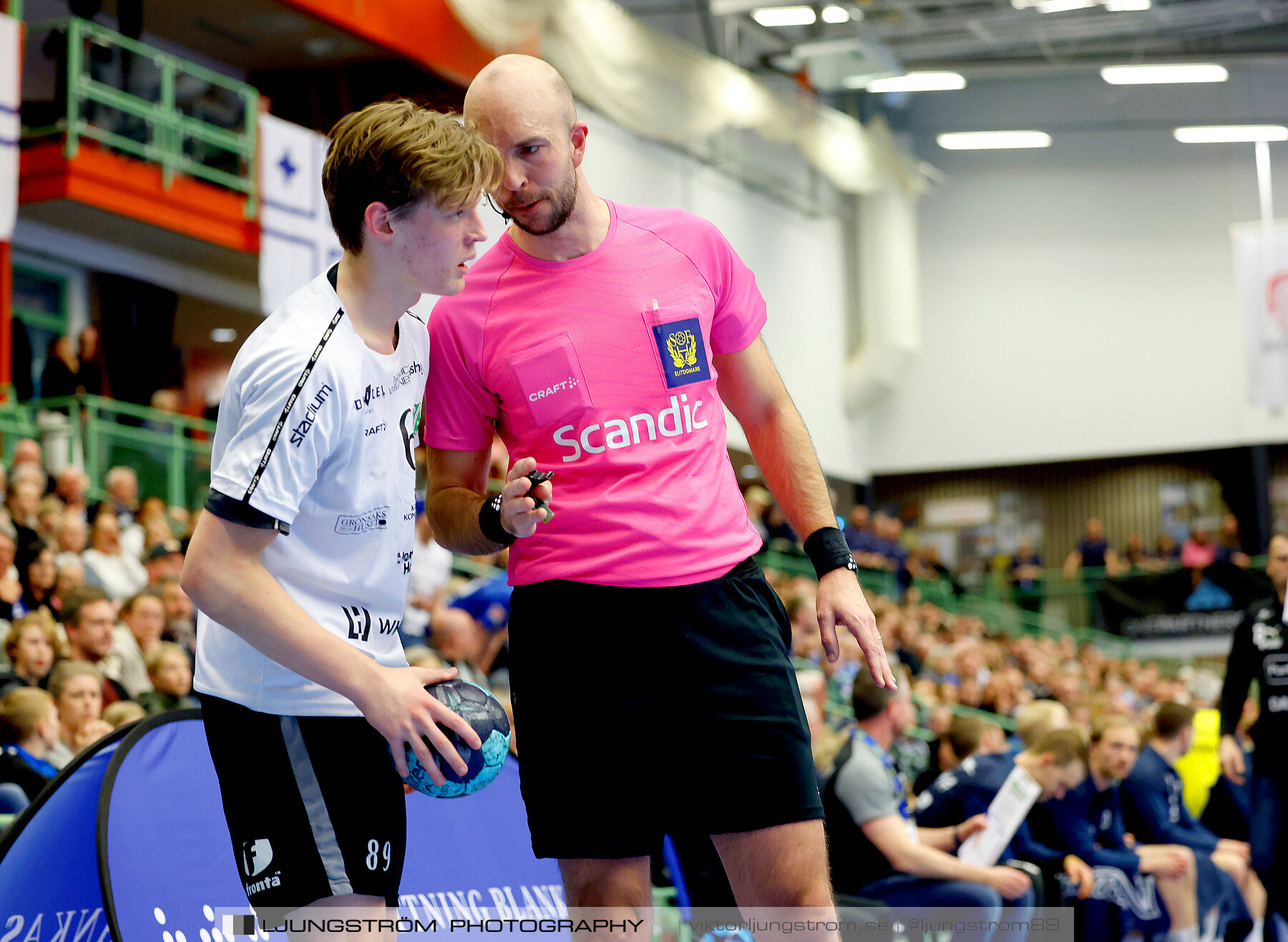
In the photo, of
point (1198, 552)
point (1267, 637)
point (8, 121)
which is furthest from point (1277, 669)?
point (1198, 552)

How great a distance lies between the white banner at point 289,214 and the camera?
12.2 m

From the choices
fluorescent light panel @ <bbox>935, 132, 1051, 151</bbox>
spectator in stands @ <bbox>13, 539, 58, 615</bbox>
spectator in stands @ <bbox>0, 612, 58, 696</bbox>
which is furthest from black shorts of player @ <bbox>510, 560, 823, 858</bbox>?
fluorescent light panel @ <bbox>935, 132, 1051, 151</bbox>

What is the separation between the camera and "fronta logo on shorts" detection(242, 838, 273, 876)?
211 centimetres

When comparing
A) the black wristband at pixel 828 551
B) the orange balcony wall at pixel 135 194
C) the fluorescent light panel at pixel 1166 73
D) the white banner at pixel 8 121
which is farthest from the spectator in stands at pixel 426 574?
the fluorescent light panel at pixel 1166 73

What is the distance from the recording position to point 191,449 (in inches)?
433

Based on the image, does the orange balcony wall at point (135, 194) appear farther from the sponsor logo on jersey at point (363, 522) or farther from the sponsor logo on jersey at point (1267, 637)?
the sponsor logo on jersey at point (363, 522)

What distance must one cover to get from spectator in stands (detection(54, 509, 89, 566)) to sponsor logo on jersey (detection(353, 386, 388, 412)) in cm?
630

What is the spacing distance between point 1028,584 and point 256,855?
21.7 metres

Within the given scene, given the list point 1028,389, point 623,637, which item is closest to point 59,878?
point 623,637

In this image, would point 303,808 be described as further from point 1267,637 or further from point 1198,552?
point 1198,552

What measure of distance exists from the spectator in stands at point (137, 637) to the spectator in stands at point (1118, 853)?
169 inches

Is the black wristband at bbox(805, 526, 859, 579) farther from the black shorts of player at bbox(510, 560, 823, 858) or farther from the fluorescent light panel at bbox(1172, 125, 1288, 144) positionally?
the fluorescent light panel at bbox(1172, 125, 1288, 144)

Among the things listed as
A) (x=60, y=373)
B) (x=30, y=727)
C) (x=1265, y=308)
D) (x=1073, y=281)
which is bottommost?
(x=30, y=727)

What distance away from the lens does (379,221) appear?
2188 mm
